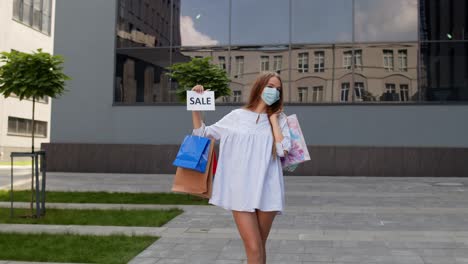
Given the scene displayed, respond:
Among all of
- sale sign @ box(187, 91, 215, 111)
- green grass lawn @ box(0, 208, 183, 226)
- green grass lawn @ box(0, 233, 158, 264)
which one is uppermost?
sale sign @ box(187, 91, 215, 111)

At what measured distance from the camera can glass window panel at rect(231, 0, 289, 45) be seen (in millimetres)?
19516

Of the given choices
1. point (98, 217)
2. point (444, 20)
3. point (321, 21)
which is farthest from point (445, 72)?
point (98, 217)

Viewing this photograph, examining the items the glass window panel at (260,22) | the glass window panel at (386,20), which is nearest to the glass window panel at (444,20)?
the glass window panel at (386,20)

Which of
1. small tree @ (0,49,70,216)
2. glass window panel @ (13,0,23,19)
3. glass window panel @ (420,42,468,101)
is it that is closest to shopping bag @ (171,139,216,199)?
small tree @ (0,49,70,216)

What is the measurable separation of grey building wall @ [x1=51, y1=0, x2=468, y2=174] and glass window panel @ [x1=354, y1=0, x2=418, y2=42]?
2.54 m

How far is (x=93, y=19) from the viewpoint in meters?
21.2

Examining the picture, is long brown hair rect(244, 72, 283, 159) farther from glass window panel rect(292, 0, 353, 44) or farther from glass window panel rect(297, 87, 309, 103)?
glass window panel rect(292, 0, 353, 44)

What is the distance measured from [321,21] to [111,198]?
10.9 meters

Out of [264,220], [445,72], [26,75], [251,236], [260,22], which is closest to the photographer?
[251,236]

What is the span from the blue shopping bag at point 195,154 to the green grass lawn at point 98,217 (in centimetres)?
462

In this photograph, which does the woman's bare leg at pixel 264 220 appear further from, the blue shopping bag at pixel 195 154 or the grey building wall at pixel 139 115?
the grey building wall at pixel 139 115

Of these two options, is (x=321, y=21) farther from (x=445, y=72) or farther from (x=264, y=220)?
(x=264, y=220)

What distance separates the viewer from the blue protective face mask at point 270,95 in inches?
150

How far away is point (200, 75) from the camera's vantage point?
12.1 m
